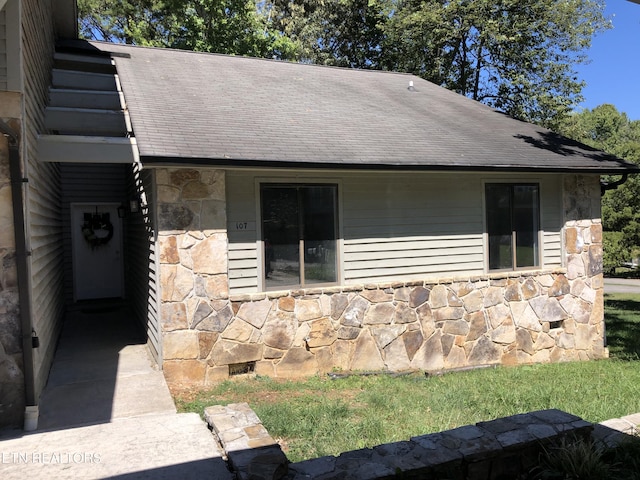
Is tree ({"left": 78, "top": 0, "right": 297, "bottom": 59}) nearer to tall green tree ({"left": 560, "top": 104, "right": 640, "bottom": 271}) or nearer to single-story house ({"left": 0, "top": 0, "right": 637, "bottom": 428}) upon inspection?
single-story house ({"left": 0, "top": 0, "right": 637, "bottom": 428})

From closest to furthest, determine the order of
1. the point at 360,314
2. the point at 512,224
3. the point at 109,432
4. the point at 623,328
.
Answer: the point at 109,432 < the point at 360,314 < the point at 512,224 < the point at 623,328

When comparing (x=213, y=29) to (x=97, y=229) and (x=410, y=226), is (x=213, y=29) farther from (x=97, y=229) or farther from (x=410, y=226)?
(x=410, y=226)

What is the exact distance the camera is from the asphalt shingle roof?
21.0 feet

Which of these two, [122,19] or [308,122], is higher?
[122,19]

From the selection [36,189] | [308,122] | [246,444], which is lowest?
[246,444]

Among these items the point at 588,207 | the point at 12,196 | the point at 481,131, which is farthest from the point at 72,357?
the point at 588,207

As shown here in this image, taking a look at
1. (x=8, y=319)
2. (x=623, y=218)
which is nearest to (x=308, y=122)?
(x=8, y=319)

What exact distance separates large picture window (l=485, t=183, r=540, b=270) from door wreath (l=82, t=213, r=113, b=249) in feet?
25.9

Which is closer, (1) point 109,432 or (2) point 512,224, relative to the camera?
(1) point 109,432

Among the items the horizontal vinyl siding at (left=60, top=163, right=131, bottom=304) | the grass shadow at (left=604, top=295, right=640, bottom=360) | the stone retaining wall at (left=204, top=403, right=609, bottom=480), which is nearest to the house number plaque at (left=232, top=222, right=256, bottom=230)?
the stone retaining wall at (left=204, top=403, right=609, bottom=480)

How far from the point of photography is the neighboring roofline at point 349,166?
5.72m

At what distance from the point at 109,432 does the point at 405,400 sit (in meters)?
3.05

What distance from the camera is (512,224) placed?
327 inches

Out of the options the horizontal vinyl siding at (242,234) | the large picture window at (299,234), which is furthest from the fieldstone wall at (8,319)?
the large picture window at (299,234)
